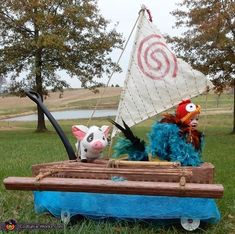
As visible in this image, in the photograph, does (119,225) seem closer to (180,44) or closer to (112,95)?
(180,44)

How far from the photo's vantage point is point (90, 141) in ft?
18.6

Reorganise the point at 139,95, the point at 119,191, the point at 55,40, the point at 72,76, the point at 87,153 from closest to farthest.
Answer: the point at 119,191 < the point at 87,153 < the point at 139,95 < the point at 55,40 < the point at 72,76

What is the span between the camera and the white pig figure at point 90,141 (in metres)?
5.66

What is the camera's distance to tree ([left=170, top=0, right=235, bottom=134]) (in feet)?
75.2

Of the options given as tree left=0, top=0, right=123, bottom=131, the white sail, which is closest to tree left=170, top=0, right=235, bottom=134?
tree left=0, top=0, right=123, bottom=131

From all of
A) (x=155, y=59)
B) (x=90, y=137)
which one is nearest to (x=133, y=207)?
(x=90, y=137)

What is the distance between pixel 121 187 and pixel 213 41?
19.8 metres

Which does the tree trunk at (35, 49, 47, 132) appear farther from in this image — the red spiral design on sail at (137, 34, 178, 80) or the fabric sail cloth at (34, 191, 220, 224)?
the fabric sail cloth at (34, 191, 220, 224)

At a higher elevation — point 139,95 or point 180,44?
point 180,44

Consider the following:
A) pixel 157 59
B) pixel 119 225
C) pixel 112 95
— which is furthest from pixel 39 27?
pixel 112 95

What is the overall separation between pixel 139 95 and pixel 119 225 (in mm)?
1895

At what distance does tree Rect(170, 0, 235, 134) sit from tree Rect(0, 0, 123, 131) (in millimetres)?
4544

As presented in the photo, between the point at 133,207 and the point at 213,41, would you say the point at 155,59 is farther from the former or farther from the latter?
the point at 213,41

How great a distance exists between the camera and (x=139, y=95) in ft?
20.4
